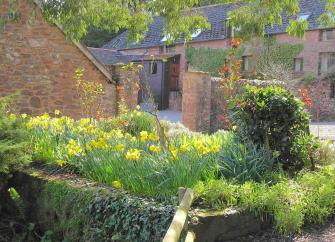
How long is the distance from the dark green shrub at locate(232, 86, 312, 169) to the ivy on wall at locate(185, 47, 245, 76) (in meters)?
27.9

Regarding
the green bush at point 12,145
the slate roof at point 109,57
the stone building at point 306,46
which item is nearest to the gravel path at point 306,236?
the green bush at point 12,145

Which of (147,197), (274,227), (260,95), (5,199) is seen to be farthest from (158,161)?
(5,199)

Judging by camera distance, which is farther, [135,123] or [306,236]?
[135,123]

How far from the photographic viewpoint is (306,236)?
511cm

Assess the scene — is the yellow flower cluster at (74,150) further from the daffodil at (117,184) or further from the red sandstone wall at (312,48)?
the red sandstone wall at (312,48)

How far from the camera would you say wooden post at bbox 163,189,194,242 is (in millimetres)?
3118

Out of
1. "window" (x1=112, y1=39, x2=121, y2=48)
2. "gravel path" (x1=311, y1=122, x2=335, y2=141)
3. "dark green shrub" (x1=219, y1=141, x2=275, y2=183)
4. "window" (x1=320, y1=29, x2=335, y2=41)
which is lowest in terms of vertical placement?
"gravel path" (x1=311, y1=122, x2=335, y2=141)

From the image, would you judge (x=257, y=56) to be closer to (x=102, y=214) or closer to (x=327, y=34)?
(x=327, y=34)

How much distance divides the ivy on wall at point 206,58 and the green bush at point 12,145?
2781 centimetres

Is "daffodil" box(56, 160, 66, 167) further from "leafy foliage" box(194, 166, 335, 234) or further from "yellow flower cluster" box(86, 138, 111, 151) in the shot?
"leafy foliage" box(194, 166, 335, 234)

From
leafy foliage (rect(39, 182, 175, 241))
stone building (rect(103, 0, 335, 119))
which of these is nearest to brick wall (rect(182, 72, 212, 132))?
stone building (rect(103, 0, 335, 119))

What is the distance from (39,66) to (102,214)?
998 cm

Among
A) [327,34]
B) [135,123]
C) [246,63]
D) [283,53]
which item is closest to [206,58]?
[246,63]

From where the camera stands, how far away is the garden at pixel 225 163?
5.23m
